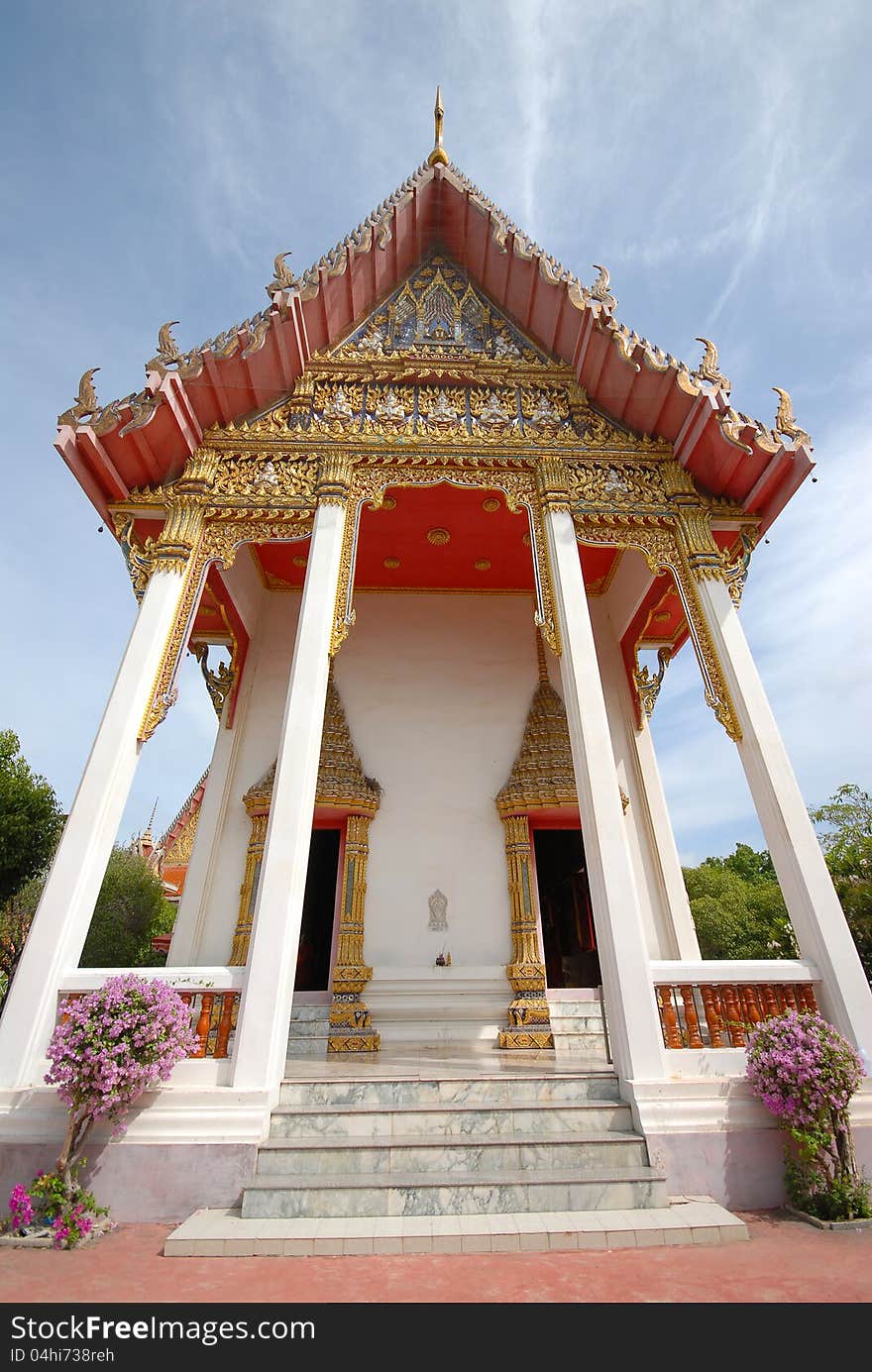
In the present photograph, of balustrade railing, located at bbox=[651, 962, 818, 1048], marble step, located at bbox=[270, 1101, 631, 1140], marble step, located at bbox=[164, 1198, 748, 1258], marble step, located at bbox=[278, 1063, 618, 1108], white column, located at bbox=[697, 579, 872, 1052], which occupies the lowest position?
marble step, located at bbox=[164, 1198, 748, 1258]

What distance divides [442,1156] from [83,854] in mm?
2655

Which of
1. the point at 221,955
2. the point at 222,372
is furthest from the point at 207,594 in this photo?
the point at 221,955

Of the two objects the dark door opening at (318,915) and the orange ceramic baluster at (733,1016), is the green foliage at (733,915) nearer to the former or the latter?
the dark door opening at (318,915)

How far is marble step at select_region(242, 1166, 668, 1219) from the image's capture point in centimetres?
289

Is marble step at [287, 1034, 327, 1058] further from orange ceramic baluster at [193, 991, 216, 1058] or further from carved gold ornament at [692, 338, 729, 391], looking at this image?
carved gold ornament at [692, 338, 729, 391]

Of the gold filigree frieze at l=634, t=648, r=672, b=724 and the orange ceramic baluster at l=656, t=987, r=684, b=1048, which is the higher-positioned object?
the gold filigree frieze at l=634, t=648, r=672, b=724

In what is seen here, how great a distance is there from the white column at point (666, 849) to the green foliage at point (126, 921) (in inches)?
378

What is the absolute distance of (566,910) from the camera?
866 cm

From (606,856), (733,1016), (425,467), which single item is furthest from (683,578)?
Result: (733,1016)

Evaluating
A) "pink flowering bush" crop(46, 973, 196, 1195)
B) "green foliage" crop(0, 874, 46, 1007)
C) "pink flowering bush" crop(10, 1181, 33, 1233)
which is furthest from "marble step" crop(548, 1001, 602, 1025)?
"green foliage" crop(0, 874, 46, 1007)

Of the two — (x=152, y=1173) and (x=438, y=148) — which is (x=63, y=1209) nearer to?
(x=152, y=1173)

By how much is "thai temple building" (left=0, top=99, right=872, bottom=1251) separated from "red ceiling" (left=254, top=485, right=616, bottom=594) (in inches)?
1.7
